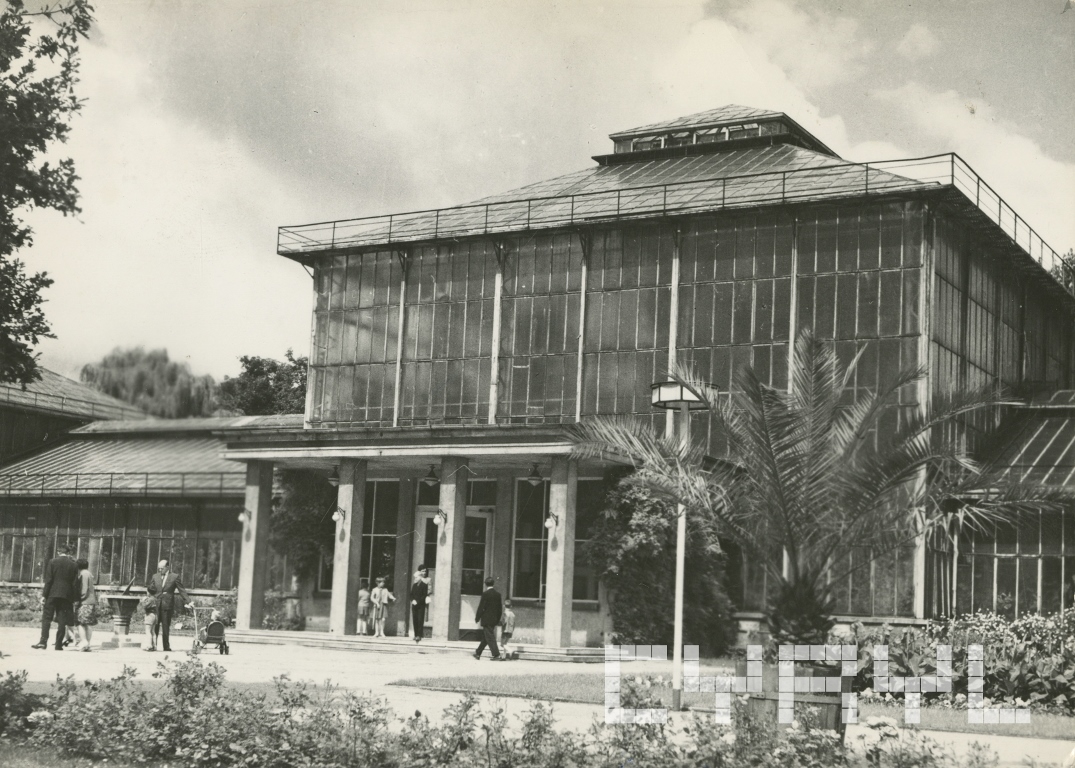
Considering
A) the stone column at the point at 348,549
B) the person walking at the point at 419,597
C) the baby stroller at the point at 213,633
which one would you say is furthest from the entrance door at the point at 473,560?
the baby stroller at the point at 213,633

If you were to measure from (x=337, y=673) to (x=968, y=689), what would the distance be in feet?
30.3

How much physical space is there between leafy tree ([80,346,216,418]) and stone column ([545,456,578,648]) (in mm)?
19355

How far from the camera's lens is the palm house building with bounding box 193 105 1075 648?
25844 mm

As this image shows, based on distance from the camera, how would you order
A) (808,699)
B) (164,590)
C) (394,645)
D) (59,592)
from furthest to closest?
(394,645) < (164,590) < (59,592) < (808,699)

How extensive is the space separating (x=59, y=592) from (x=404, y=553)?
42.1 ft

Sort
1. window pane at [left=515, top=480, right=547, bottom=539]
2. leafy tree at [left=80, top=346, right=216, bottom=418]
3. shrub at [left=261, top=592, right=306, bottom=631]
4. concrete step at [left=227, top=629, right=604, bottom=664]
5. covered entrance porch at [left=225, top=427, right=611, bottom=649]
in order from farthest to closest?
shrub at [left=261, top=592, right=306, bottom=631]
window pane at [left=515, top=480, right=547, bottom=539]
covered entrance porch at [left=225, top=427, right=611, bottom=649]
concrete step at [left=227, top=629, right=604, bottom=664]
leafy tree at [left=80, top=346, right=216, bottom=418]

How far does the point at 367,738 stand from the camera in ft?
34.9

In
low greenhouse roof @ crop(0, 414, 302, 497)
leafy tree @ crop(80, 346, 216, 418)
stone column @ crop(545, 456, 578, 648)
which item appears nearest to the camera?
leafy tree @ crop(80, 346, 216, 418)

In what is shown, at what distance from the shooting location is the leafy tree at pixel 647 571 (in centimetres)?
2533

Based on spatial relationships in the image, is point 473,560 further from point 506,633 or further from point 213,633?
point 213,633

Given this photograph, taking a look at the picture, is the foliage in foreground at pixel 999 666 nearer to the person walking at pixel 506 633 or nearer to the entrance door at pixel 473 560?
the person walking at pixel 506 633

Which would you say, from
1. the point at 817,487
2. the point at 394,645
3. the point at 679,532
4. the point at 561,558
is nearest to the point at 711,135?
the point at 561,558

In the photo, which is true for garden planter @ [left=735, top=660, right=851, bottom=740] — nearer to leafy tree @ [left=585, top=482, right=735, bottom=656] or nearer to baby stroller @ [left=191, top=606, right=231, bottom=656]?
baby stroller @ [left=191, top=606, right=231, bottom=656]

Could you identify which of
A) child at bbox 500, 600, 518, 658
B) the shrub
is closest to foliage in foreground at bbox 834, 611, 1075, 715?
child at bbox 500, 600, 518, 658
